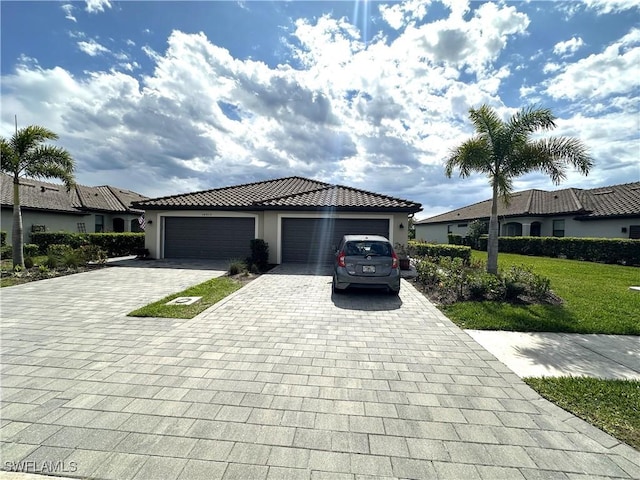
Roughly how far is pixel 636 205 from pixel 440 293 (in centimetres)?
2126

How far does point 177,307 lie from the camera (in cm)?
652

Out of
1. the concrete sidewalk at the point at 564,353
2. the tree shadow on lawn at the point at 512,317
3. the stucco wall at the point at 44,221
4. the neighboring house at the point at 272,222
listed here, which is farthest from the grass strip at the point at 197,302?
the stucco wall at the point at 44,221

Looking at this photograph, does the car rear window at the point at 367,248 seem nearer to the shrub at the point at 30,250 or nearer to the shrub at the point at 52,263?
the shrub at the point at 52,263

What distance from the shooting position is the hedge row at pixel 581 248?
15461mm

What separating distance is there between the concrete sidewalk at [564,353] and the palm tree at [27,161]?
1521 centimetres

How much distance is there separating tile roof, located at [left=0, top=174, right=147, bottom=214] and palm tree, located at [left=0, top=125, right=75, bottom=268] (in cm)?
537

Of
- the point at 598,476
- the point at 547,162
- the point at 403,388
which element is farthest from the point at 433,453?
the point at 547,162

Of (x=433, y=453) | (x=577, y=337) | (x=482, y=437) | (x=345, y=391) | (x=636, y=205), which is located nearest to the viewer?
(x=433, y=453)

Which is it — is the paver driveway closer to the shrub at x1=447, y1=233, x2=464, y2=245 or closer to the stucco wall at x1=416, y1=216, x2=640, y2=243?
the stucco wall at x1=416, y1=216, x2=640, y2=243

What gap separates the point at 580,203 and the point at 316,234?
73.3 feet

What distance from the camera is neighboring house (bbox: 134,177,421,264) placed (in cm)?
1346

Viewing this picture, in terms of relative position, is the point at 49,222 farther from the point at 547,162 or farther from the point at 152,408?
the point at 547,162

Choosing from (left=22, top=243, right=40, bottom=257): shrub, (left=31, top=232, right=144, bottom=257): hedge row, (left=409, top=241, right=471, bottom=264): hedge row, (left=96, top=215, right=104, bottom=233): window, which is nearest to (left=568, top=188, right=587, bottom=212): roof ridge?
(left=409, top=241, right=471, bottom=264): hedge row

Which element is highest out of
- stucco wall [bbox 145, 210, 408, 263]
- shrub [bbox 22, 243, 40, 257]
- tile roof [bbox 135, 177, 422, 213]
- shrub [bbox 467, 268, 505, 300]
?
tile roof [bbox 135, 177, 422, 213]
